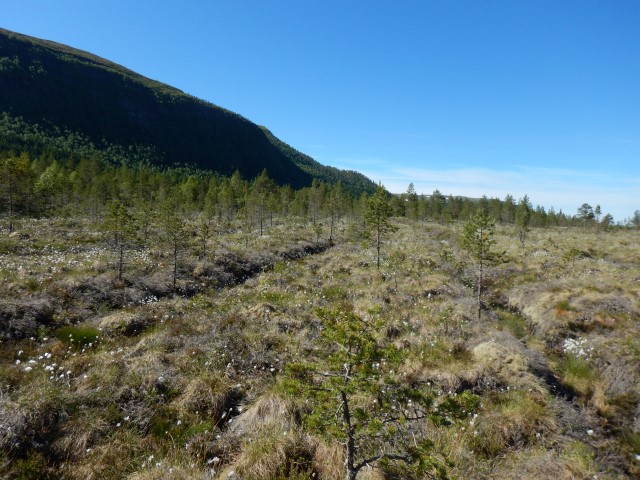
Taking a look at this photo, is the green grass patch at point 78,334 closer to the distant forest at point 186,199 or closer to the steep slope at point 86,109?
the distant forest at point 186,199

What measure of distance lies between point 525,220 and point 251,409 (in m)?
44.1

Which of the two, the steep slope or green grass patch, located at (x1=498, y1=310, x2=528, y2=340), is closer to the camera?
green grass patch, located at (x1=498, y1=310, x2=528, y2=340)

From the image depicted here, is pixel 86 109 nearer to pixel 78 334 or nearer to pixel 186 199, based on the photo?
pixel 186 199

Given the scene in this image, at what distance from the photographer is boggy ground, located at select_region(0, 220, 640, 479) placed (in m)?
5.74

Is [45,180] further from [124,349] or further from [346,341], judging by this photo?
[346,341]

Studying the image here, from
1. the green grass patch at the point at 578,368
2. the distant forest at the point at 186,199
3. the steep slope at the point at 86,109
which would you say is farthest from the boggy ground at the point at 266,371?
the steep slope at the point at 86,109

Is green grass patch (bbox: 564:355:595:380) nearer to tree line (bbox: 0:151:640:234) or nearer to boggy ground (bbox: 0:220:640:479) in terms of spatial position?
boggy ground (bbox: 0:220:640:479)

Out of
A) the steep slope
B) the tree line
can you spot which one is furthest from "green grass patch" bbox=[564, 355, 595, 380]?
the steep slope

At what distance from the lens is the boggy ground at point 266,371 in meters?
5.74

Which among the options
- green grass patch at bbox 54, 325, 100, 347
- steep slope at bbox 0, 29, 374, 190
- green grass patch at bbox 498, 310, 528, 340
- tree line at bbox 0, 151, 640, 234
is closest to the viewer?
green grass patch at bbox 54, 325, 100, 347

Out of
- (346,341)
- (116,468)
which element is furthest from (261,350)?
(346,341)

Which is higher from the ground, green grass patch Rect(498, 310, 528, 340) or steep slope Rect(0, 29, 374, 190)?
steep slope Rect(0, 29, 374, 190)

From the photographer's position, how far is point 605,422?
8.11 metres

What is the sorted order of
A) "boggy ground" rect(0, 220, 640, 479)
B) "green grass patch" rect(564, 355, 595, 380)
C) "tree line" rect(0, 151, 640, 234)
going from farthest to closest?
"tree line" rect(0, 151, 640, 234) → "green grass patch" rect(564, 355, 595, 380) → "boggy ground" rect(0, 220, 640, 479)
